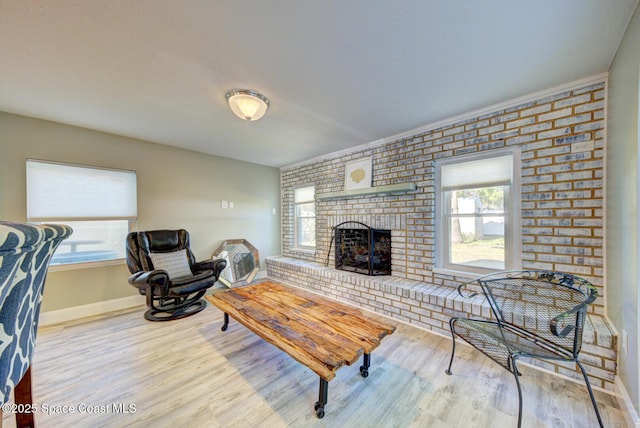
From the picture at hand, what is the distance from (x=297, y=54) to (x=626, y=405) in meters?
3.06

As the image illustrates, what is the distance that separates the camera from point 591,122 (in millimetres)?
1843

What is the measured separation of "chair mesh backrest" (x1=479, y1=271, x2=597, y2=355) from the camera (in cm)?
132

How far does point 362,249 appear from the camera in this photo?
3.46m

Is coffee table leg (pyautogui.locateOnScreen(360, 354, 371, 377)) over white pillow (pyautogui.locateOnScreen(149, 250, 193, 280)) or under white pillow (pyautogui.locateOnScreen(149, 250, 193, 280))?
under

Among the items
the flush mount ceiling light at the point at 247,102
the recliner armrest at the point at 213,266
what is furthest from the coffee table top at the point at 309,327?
the flush mount ceiling light at the point at 247,102

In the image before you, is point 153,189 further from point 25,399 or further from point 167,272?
point 25,399

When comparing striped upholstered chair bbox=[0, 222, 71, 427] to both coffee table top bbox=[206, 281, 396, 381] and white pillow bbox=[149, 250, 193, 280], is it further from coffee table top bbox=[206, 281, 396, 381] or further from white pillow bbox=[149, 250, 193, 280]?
white pillow bbox=[149, 250, 193, 280]

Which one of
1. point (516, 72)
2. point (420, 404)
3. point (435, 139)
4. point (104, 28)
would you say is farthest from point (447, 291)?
point (104, 28)

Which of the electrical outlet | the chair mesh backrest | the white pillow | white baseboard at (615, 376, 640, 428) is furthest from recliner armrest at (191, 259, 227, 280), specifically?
the electrical outlet

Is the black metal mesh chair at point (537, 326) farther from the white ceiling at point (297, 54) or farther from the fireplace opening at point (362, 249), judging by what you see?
the white ceiling at point (297, 54)

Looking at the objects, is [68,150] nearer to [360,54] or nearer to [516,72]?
[360,54]

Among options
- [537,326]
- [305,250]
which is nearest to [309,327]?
[537,326]

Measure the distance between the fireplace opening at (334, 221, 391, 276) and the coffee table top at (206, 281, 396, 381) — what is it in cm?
127

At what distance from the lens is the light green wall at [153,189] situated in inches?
98.4
